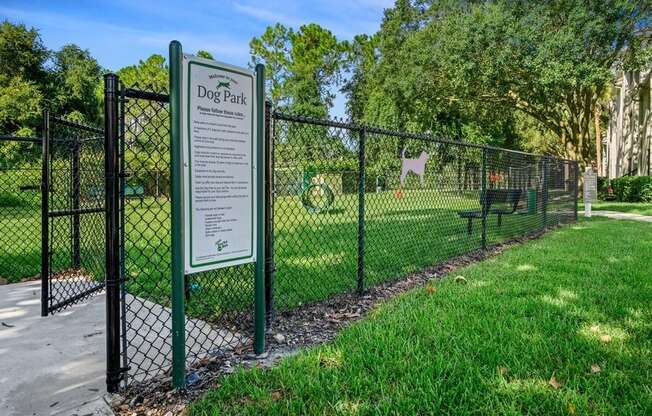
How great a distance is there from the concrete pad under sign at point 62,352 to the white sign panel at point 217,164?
2.76 feet

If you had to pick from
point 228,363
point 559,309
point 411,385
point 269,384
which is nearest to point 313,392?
point 269,384

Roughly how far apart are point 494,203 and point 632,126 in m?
21.0

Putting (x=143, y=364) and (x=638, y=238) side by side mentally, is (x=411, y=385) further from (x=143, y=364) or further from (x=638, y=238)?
(x=638, y=238)

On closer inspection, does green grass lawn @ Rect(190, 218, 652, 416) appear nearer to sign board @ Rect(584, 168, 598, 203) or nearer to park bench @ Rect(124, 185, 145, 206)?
park bench @ Rect(124, 185, 145, 206)

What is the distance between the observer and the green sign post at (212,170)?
2.27 metres

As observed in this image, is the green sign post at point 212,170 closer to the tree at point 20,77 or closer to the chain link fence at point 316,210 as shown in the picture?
the chain link fence at point 316,210

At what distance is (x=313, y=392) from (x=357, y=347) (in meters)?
0.62

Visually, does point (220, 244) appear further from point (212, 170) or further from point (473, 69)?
point (473, 69)

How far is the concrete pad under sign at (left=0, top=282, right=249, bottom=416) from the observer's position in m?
2.26

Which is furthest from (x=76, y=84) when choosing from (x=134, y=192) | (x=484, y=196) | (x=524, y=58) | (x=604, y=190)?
(x=604, y=190)

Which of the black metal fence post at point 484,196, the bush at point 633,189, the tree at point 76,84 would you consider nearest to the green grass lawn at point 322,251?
the black metal fence post at point 484,196

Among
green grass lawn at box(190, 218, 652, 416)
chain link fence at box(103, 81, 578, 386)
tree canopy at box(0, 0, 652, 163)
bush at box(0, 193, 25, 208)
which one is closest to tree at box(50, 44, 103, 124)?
tree canopy at box(0, 0, 652, 163)

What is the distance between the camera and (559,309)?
11.8 ft

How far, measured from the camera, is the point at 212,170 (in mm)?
2422
